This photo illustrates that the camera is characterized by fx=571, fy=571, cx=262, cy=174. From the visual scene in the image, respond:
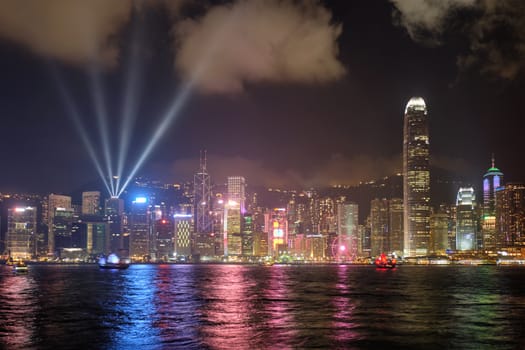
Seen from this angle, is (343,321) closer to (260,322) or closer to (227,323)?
(260,322)

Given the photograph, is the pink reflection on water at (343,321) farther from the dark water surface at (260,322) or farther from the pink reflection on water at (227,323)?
the pink reflection on water at (227,323)

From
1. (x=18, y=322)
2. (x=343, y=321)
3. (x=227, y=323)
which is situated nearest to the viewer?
(x=227, y=323)

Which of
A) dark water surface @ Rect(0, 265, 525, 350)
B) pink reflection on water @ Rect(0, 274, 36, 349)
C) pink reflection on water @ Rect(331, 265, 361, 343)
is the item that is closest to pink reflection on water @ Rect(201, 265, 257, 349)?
dark water surface @ Rect(0, 265, 525, 350)

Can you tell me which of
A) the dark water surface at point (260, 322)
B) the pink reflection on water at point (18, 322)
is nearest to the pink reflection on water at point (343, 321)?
the dark water surface at point (260, 322)

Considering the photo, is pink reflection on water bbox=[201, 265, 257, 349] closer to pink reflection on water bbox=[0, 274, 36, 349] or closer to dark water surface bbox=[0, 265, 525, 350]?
dark water surface bbox=[0, 265, 525, 350]

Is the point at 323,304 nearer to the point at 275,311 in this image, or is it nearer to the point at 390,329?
the point at 275,311

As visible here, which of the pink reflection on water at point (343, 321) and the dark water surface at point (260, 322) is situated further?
the pink reflection on water at point (343, 321)

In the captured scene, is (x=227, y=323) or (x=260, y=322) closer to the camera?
(x=227, y=323)

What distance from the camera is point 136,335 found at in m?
46.2

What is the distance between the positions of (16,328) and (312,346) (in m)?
26.5

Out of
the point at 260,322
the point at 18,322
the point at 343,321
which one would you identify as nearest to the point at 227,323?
the point at 260,322

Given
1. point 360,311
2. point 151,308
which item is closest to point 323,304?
point 360,311

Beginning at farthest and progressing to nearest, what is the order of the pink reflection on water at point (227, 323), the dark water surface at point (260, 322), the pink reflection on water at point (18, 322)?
the pink reflection on water at point (18, 322)
the dark water surface at point (260, 322)
the pink reflection on water at point (227, 323)

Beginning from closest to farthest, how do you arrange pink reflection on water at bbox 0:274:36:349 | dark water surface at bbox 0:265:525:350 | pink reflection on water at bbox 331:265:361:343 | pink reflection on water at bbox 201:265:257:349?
1. pink reflection on water at bbox 201:265:257:349
2. dark water surface at bbox 0:265:525:350
3. pink reflection on water at bbox 0:274:36:349
4. pink reflection on water at bbox 331:265:361:343
